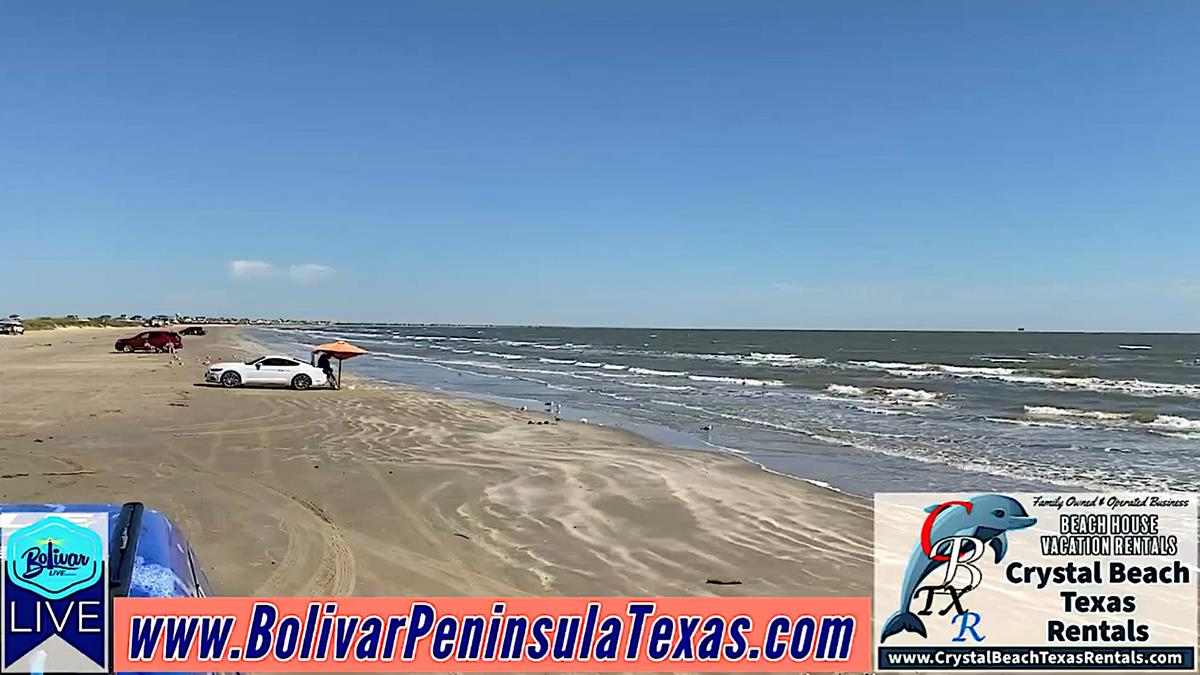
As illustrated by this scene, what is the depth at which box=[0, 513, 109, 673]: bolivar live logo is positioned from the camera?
249 centimetres

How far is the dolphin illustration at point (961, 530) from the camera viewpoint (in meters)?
6.28

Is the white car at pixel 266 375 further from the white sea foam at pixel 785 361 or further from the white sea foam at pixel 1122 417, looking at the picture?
the white sea foam at pixel 785 361

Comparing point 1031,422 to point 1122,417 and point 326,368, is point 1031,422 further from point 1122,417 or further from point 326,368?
point 326,368

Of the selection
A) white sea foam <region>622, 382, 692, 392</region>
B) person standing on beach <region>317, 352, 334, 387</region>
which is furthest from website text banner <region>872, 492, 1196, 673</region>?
white sea foam <region>622, 382, 692, 392</region>

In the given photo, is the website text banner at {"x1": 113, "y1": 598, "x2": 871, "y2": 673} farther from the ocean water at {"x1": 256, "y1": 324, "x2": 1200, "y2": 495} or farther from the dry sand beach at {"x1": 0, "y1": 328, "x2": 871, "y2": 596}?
the ocean water at {"x1": 256, "y1": 324, "x2": 1200, "y2": 495}

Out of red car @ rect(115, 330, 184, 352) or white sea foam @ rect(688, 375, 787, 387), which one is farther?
red car @ rect(115, 330, 184, 352)

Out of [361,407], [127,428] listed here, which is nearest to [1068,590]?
[127,428]

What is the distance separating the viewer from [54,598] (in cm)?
263

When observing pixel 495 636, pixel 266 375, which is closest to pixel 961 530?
pixel 495 636

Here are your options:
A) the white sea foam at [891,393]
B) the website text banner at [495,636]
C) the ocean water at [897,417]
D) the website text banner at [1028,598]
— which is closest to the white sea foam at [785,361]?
the ocean water at [897,417]

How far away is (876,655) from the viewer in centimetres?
597

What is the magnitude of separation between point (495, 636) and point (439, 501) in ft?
20.7

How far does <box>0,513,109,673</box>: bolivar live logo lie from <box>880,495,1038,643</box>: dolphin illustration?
5299mm

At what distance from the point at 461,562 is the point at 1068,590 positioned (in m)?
5.57
